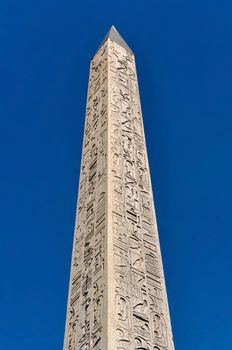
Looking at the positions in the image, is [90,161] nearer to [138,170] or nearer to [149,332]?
[138,170]

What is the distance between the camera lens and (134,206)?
7.42m

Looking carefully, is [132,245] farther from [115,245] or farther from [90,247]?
[90,247]

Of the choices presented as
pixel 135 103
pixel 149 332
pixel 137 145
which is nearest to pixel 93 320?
pixel 149 332

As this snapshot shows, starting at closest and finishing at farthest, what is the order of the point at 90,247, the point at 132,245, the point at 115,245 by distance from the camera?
the point at 115,245
the point at 132,245
the point at 90,247

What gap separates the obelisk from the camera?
5.94 meters

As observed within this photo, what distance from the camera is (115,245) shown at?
6621 mm

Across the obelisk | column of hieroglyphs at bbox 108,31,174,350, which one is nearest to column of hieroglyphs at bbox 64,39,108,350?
the obelisk

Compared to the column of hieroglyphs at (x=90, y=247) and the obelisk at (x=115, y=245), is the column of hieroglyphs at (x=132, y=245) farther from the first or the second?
the column of hieroglyphs at (x=90, y=247)

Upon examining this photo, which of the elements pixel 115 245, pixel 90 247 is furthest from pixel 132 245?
pixel 90 247

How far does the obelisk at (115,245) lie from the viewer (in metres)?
5.94

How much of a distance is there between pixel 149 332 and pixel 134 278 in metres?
0.65

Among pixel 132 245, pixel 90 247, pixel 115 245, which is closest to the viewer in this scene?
pixel 115 245

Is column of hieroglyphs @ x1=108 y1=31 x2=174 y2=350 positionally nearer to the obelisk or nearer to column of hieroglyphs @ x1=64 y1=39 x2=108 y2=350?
the obelisk

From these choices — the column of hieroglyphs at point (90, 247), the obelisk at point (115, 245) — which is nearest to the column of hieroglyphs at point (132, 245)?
the obelisk at point (115, 245)
